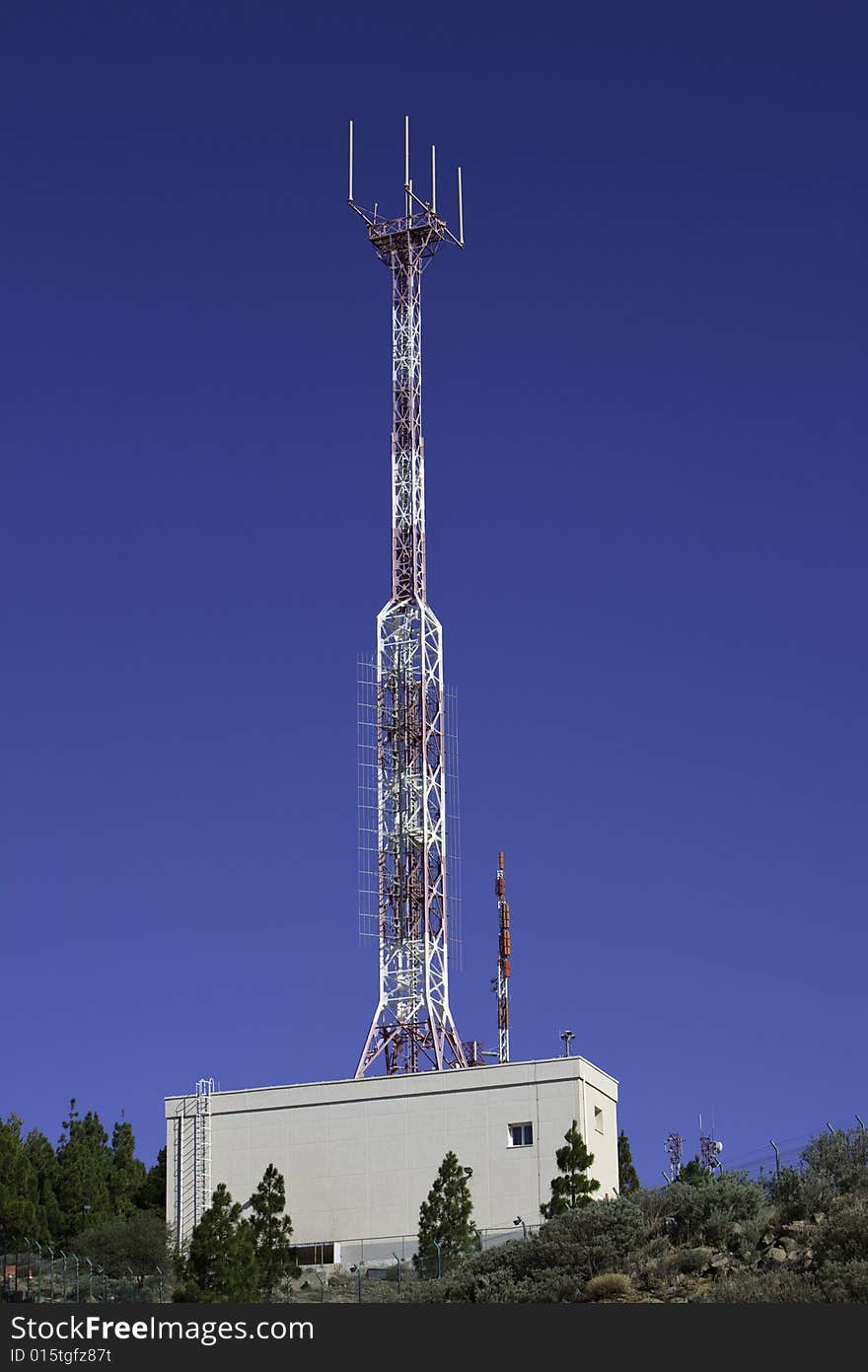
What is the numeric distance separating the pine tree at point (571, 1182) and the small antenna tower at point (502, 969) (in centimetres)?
1442

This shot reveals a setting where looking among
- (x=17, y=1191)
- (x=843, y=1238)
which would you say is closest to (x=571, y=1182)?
(x=843, y=1238)

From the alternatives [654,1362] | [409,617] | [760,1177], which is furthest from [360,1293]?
[409,617]

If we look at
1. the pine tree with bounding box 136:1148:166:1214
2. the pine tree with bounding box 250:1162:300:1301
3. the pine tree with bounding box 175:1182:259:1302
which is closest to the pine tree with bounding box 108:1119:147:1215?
the pine tree with bounding box 136:1148:166:1214

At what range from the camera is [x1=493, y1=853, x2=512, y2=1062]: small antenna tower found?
70.4 metres

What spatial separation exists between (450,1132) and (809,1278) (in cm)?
2413

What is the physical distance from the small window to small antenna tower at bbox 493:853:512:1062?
950 cm

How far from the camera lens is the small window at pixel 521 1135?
59.4 metres

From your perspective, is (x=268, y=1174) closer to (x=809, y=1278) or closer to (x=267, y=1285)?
(x=267, y=1285)

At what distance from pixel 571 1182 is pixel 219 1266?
10.3 meters

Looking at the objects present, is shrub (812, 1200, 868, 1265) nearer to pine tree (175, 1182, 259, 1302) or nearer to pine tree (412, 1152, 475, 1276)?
pine tree (412, 1152, 475, 1276)

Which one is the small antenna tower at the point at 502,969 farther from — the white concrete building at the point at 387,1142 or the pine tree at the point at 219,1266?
the pine tree at the point at 219,1266

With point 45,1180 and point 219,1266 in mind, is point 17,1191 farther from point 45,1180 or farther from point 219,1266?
point 219,1266

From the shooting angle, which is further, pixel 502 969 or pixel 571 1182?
pixel 502 969

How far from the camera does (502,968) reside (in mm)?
72812
